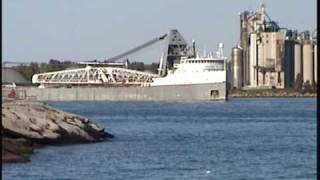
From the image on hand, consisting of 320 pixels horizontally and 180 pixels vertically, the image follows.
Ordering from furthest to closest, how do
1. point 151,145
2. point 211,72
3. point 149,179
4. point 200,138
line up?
point 211,72
point 200,138
point 151,145
point 149,179

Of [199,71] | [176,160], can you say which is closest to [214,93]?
[199,71]

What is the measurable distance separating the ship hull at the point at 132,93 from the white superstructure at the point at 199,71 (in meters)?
1.53

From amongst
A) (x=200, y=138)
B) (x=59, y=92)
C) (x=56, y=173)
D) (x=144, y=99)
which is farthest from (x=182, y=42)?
(x=56, y=173)

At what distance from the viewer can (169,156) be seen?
28891 millimetres

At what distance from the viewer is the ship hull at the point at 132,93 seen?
367ft

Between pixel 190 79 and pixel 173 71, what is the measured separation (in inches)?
260

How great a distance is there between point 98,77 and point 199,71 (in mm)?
20896

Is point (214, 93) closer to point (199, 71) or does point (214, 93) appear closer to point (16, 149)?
point (199, 71)

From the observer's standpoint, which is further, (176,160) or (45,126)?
(45,126)

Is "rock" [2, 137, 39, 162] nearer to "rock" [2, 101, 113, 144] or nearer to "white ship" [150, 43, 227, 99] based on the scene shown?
"rock" [2, 101, 113, 144]

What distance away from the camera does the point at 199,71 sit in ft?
356

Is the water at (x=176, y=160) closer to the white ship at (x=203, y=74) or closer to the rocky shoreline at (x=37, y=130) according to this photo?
the rocky shoreline at (x=37, y=130)

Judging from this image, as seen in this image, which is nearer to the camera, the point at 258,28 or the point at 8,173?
the point at 8,173

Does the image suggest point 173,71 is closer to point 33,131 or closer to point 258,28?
point 258,28
